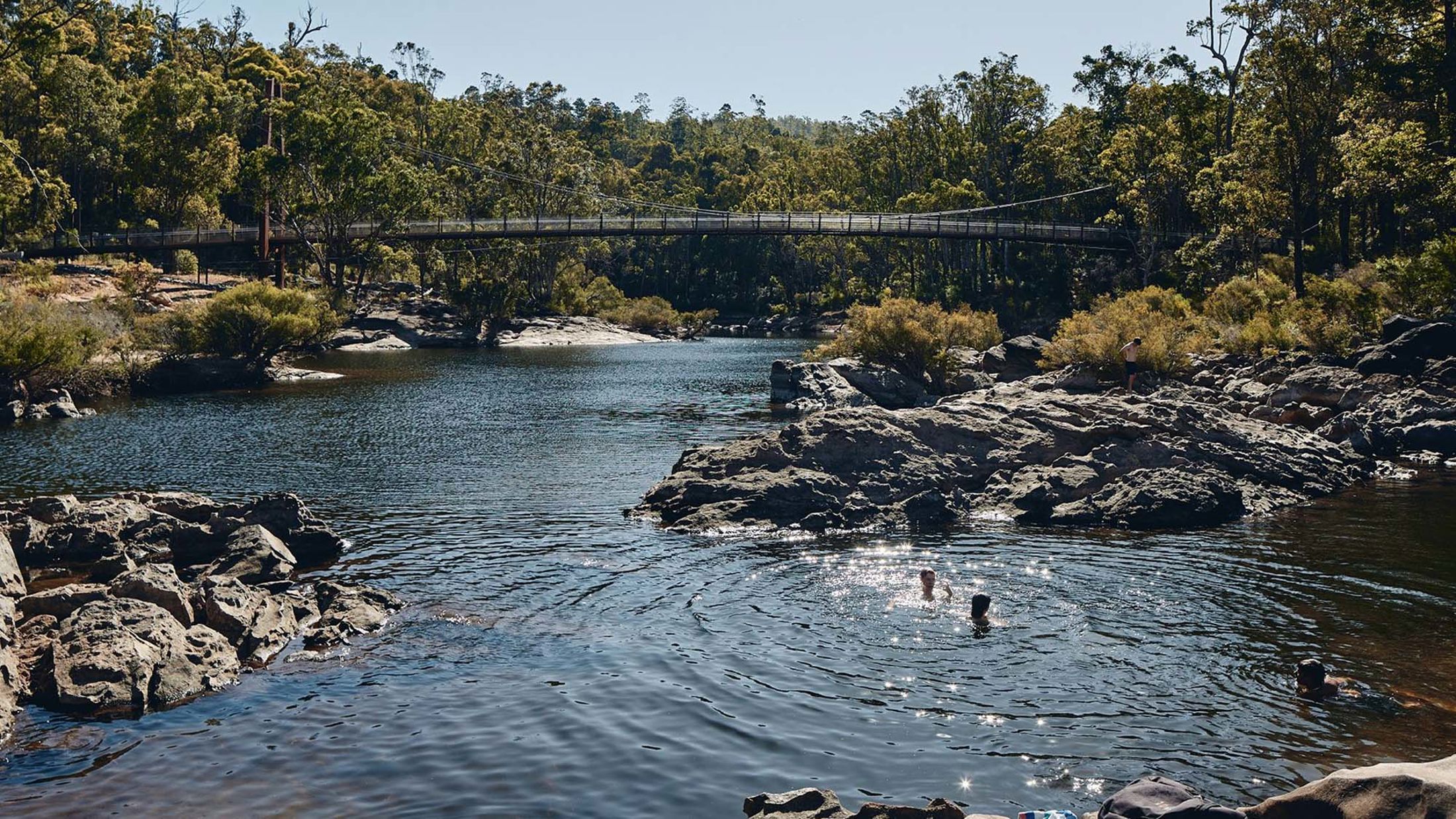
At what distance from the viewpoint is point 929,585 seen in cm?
1778

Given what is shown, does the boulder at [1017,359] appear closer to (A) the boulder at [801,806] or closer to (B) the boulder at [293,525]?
(B) the boulder at [293,525]

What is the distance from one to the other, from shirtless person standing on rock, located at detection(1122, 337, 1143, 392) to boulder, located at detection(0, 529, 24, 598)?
90.2 ft

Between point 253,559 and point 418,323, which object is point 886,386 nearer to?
point 253,559

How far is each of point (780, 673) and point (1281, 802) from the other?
6.68m

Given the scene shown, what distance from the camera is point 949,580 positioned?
744 inches

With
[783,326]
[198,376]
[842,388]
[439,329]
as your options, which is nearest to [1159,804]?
[842,388]

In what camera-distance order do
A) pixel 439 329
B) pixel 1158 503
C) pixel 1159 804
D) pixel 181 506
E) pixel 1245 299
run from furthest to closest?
pixel 439 329
pixel 1245 299
pixel 1158 503
pixel 181 506
pixel 1159 804

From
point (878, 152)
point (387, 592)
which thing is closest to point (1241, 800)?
point (387, 592)

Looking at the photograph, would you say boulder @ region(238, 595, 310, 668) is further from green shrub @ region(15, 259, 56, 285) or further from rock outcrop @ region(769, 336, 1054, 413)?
green shrub @ region(15, 259, 56, 285)

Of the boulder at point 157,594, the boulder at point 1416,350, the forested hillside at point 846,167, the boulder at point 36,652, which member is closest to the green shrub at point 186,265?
the forested hillside at point 846,167

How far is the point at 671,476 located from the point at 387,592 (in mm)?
8701

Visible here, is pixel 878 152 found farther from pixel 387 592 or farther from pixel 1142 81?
pixel 387 592

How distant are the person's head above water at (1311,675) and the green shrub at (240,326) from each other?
47195 millimetres

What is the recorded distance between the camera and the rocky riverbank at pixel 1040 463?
23297mm
